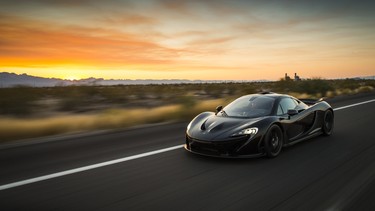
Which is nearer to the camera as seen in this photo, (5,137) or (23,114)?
(5,137)

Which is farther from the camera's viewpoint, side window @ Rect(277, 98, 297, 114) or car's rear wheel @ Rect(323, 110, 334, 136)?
car's rear wheel @ Rect(323, 110, 334, 136)

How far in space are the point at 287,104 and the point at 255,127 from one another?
5.53 ft

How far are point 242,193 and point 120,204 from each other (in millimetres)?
1669

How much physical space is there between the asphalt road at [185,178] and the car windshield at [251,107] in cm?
96

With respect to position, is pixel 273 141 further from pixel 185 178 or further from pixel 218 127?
pixel 185 178

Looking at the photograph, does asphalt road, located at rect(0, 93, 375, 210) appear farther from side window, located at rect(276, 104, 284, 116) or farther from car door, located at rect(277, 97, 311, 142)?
A: side window, located at rect(276, 104, 284, 116)

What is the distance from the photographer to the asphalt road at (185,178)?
14.4ft

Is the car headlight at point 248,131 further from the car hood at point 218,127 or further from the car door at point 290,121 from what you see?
the car door at point 290,121

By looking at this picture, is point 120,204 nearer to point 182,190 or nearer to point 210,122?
point 182,190

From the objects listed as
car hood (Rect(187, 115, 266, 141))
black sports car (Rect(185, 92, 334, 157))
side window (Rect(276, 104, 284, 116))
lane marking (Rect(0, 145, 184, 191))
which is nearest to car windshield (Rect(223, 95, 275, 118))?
black sports car (Rect(185, 92, 334, 157))

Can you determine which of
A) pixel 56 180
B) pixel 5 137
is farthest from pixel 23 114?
pixel 56 180

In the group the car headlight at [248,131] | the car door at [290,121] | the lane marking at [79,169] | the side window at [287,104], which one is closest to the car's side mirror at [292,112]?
the car door at [290,121]

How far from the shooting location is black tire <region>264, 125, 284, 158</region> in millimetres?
6441

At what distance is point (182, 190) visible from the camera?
4883 millimetres
